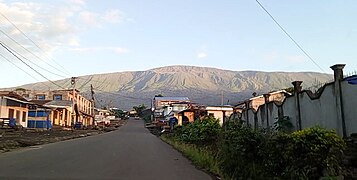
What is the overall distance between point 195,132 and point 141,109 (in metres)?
115

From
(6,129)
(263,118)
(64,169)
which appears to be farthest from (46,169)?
(6,129)

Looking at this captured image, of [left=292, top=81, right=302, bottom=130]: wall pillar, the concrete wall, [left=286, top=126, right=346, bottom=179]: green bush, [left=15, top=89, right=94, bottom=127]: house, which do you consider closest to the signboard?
the concrete wall

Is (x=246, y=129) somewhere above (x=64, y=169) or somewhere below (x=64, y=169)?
above

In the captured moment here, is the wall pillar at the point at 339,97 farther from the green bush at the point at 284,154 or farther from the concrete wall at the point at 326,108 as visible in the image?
the green bush at the point at 284,154

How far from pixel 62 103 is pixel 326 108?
57160 mm

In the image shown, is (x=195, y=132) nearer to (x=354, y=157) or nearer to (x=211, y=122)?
(x=211, y=122)

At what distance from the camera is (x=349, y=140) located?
1014cm

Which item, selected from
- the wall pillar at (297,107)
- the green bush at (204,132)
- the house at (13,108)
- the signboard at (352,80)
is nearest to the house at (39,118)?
the house at (13,108)

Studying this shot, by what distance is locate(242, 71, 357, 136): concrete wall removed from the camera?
449 inches

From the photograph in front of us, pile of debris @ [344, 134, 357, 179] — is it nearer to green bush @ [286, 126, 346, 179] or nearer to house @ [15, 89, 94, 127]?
green bush @ [286, 126, 346, 179]

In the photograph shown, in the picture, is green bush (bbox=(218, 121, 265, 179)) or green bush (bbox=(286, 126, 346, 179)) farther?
green bush (bbox=(218, 121, 265, 179))

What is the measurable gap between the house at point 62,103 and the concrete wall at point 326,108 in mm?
43706

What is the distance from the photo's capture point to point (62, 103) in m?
64.7

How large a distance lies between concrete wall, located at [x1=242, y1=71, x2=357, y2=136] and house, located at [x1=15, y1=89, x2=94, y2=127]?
4371 cm
